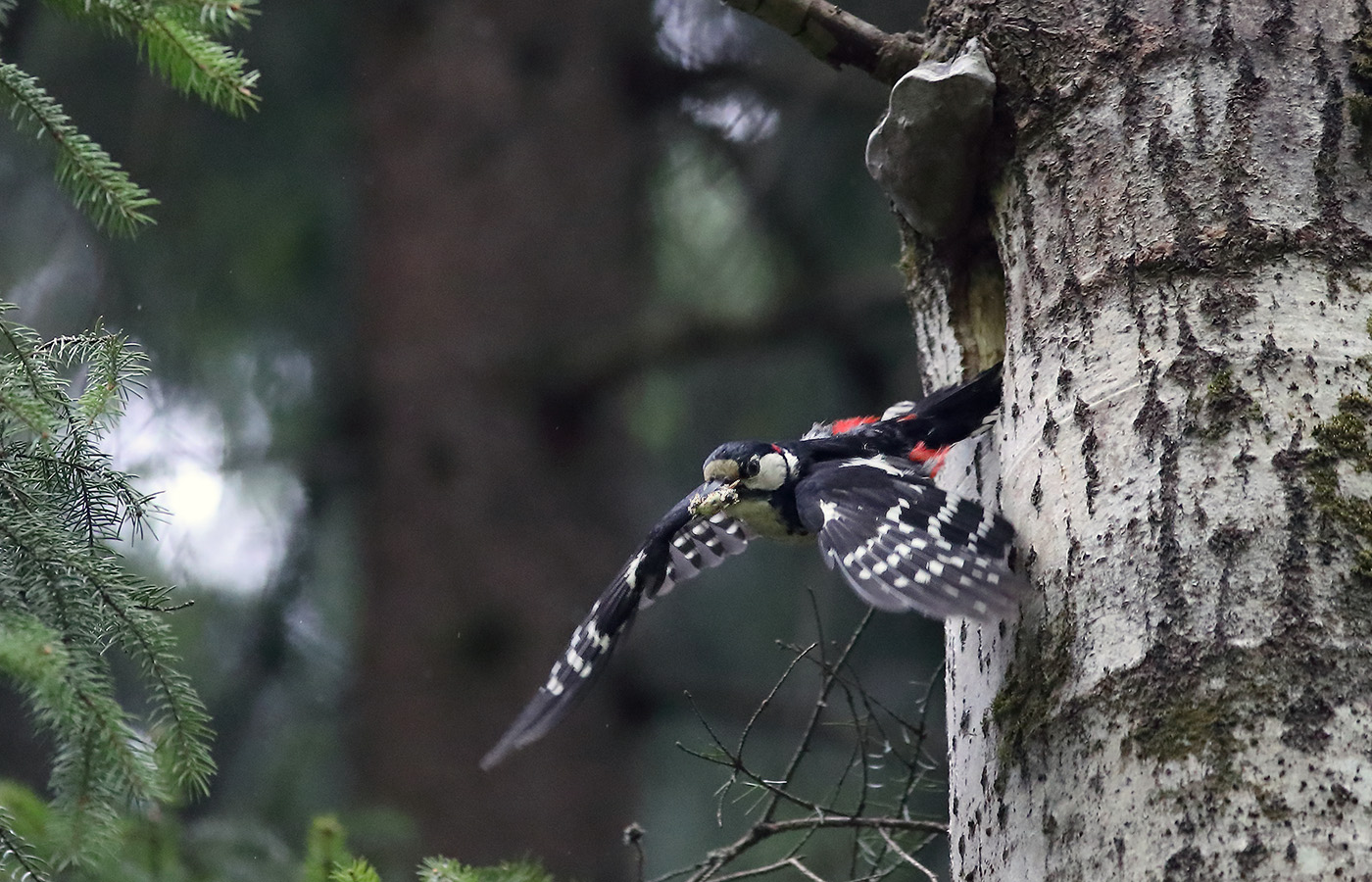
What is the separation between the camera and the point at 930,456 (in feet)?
9.36

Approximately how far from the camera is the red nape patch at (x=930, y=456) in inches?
111

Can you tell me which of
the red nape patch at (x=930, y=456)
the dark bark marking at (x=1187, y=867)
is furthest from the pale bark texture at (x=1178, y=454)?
the red nape patch at (x=930, y=456)

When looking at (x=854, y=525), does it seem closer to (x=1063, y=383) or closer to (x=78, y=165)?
(x=1063, y=383)

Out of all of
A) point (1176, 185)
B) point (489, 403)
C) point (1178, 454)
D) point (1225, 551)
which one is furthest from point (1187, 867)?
point (489, 403)

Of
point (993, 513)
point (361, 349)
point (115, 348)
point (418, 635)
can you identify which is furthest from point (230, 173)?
point (993, 513)

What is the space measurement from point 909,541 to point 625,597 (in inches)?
34.4

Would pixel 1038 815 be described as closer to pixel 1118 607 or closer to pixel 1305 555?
pixel 1118 607

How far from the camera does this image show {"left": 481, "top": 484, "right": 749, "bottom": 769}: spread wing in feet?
8.80

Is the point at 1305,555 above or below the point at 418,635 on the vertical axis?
below

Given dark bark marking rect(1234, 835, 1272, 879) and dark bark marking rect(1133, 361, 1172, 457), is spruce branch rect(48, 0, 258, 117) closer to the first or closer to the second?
dark bark marking rect(1133, 361, 1172, 457)

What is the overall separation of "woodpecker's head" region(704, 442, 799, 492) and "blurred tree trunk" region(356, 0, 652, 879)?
1945mm

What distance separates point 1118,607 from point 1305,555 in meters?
0.25

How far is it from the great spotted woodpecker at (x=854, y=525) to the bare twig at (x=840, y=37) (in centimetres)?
65

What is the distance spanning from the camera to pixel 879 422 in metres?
3.03
